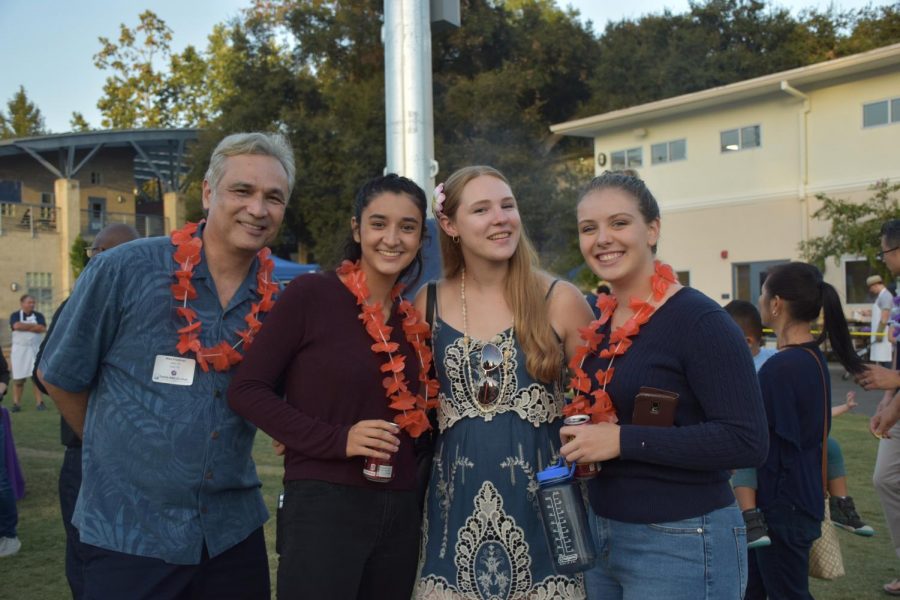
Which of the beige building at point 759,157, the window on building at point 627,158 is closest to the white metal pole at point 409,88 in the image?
the beige building at point 759,157

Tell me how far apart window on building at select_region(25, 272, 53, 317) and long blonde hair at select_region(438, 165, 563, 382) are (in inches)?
1274

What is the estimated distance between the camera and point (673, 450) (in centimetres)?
238

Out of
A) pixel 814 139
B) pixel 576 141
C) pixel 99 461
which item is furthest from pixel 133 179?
pixel 99 461

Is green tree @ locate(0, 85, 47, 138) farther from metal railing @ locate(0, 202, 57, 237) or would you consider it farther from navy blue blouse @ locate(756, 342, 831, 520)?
navy blue blouse @ locate(756, 342, 831, 520)

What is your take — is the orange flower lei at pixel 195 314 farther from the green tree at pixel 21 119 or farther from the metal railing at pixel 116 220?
the green tree at pixel 21 119

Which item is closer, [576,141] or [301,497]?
[301,497]

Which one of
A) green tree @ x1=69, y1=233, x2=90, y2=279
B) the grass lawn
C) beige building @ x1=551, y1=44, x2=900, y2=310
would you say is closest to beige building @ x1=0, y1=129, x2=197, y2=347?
green tree @ x1=69, y1=233, x2=90, y2=279

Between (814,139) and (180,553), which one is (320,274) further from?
(814,139)

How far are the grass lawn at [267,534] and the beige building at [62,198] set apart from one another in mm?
23288

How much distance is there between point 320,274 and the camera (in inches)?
115

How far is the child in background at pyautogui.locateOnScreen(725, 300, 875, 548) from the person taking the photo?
3260 mm

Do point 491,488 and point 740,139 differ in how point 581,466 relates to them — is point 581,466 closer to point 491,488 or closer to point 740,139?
point 491,488

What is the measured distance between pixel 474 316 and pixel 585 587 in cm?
99

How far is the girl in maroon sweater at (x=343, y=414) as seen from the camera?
2.61m
